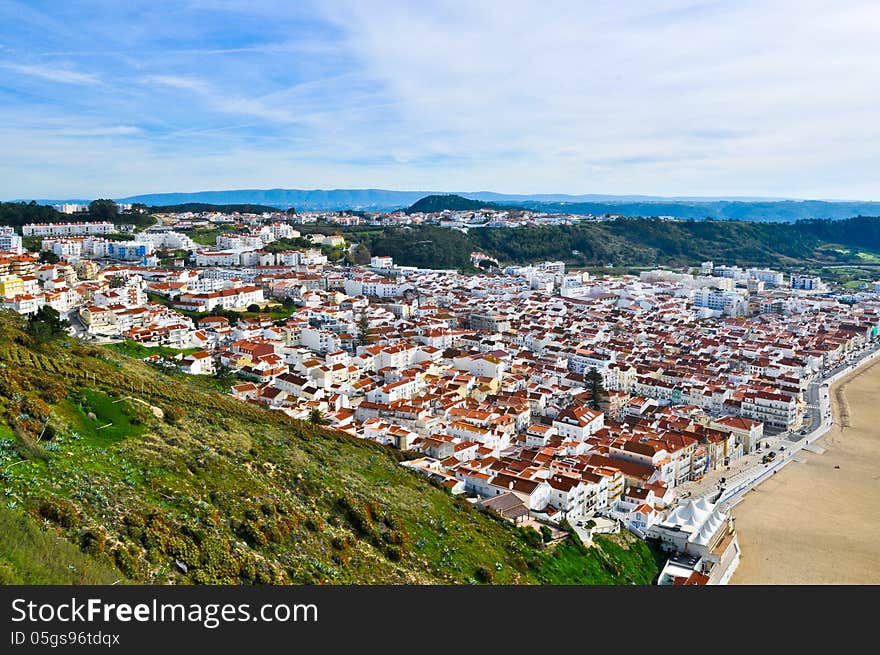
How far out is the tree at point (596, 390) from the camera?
28312mm

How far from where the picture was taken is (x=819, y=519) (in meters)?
19.0

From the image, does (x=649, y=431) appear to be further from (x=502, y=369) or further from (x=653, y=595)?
(x=653, y=595)

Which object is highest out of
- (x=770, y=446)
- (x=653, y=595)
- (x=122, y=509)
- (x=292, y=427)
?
(x=653, y=595)

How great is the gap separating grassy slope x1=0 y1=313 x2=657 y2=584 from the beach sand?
120 inches

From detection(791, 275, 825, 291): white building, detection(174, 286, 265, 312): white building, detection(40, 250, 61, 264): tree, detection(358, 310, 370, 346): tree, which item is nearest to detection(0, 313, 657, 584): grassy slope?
detection(358, 310, 370, 346): tree

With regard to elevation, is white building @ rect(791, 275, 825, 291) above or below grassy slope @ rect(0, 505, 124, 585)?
above

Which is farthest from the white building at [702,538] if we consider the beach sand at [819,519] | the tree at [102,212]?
the tree at [102,212]

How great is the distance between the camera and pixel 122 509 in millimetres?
9398

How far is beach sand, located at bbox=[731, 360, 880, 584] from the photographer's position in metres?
16.3

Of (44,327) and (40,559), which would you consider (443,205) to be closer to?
(44,327)

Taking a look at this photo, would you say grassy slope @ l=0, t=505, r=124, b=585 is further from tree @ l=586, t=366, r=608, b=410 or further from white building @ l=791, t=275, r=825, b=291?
white building @ l=791, t=275, r=825, b=291

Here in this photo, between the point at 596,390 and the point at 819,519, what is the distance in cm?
1065

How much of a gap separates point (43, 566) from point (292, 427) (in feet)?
39.4

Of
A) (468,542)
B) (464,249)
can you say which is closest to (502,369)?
(468,542)
